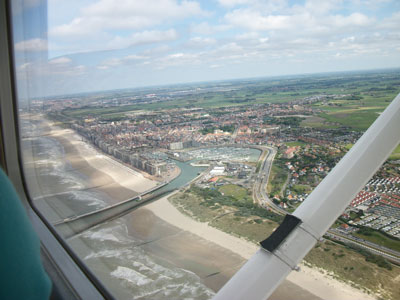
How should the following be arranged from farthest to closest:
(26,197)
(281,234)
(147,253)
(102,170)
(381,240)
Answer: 1. (26,197)
2. (102,170)
3. (147,253)
4. (381,240)
5. (281,234)

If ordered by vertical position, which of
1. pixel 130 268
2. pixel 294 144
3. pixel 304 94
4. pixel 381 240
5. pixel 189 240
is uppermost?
pixel 304 94

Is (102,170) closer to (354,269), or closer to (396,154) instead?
(354,269)

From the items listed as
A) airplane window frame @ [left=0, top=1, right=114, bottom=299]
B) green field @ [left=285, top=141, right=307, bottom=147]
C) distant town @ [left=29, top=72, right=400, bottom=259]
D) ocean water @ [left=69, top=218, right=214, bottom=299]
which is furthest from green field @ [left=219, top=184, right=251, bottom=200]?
airplane window frame @ [left=0, top=1, right=114, bottom=299]

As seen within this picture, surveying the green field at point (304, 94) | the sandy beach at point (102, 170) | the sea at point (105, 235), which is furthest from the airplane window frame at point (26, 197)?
the green field at point (304, 94)

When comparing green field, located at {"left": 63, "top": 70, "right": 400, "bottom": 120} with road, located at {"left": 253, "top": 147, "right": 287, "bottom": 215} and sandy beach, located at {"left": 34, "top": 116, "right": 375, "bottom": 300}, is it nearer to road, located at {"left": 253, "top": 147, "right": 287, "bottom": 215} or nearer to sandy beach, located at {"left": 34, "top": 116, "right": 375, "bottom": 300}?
road, located at {"left": 253, "top": 147, "right": 287, "bottom": 215}

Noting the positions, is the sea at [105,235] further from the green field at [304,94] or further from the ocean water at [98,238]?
the green field at [304,94]

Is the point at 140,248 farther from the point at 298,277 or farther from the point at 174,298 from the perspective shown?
the point at 298,277

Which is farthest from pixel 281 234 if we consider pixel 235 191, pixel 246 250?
pixel 235 191
